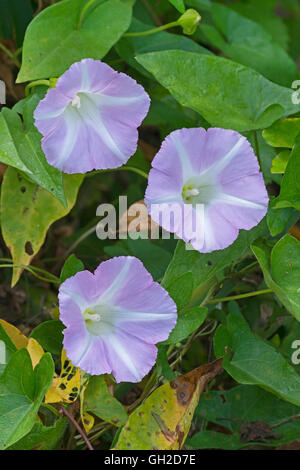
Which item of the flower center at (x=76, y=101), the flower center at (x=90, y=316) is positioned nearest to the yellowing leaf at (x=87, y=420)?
the flower center at (x=90, y=316)

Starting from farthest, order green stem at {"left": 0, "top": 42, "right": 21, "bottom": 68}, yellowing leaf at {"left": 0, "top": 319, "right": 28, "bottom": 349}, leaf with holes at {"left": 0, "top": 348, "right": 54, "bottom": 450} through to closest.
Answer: green stem at {"left": 0, "top": 42, "right": 21, "bottom": 68}
yellowing leaf at {"left": 0, "top": 319, "right": 28, "bottom": 349}
leaf with holes at {"left": 0, "top": 348, "right": 54, "bottom": 450}

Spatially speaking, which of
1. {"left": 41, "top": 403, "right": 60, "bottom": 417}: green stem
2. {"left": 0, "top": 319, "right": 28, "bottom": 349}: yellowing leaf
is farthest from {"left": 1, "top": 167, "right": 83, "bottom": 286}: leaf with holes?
{"left": 41, "top": 403, "right": 60, "bottom": 417}: green stem

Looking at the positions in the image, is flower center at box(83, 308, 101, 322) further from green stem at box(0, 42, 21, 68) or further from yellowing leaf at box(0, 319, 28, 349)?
green stem at box(0, 42, 21, 68)

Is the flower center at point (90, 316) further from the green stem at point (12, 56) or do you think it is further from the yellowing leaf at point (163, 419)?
the green stem at point (12, 56)

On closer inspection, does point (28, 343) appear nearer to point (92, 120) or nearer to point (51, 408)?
point (51, 408)

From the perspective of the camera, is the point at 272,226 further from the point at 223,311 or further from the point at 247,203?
the point at 223,311

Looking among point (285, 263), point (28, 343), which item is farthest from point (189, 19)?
point (28, 343)
